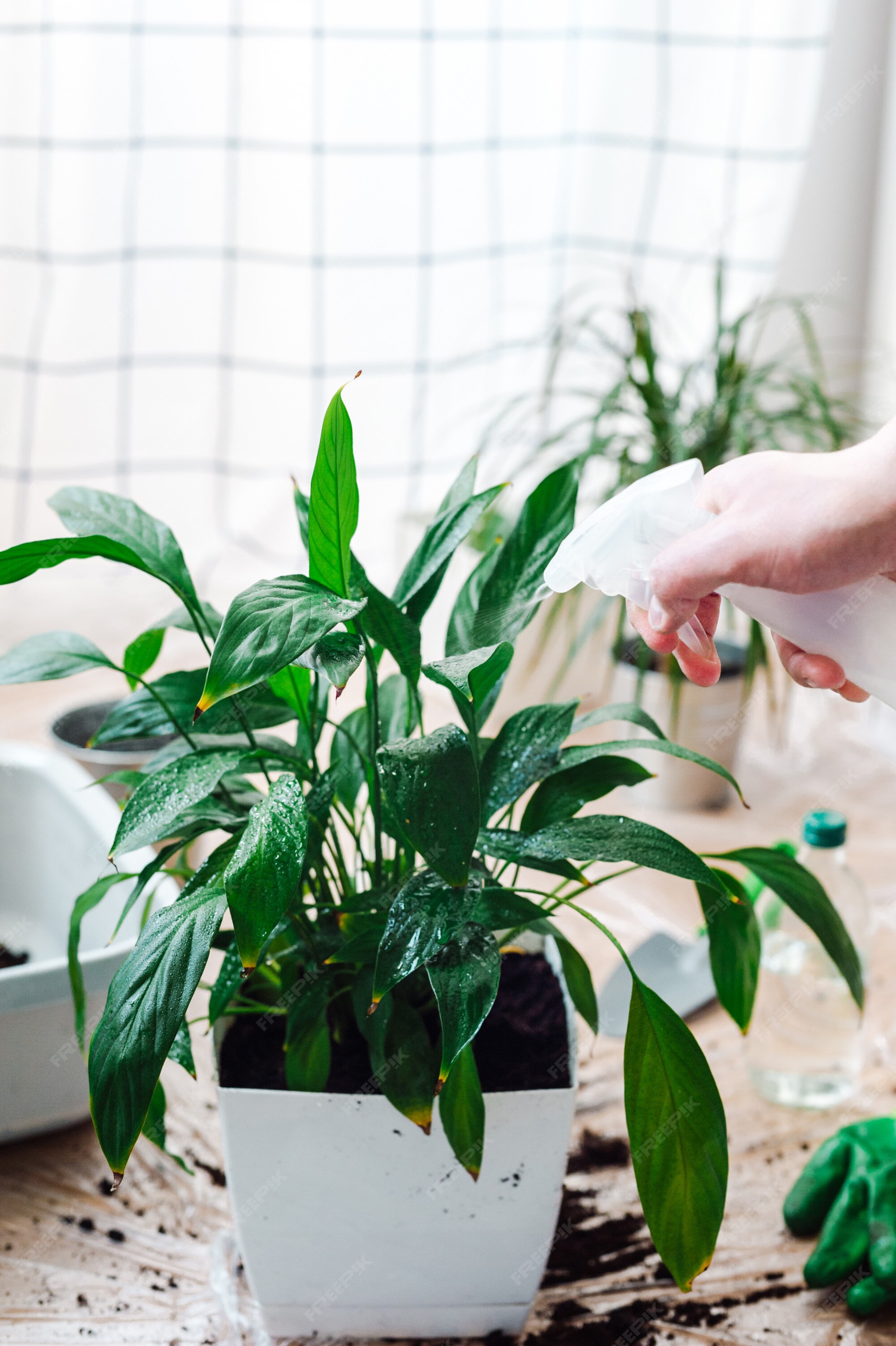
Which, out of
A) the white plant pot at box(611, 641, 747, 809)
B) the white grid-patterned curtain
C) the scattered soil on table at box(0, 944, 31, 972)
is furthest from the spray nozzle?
the white grid-patterned curtain

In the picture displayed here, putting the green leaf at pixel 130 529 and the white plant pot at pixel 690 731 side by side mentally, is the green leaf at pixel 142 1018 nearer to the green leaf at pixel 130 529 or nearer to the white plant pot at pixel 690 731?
the green leaf at pixel 130 529

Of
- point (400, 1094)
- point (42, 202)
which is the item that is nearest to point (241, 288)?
point (42, 202)

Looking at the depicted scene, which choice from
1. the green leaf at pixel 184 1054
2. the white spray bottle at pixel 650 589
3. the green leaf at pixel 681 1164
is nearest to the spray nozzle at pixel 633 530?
the white spray bottle at pixel 650 589

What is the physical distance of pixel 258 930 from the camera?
0.52 meters

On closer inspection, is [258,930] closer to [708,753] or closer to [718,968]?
[718,968]

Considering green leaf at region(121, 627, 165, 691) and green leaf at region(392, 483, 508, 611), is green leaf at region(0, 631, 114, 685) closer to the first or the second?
green leaf at region(121, 627, 165, 691)

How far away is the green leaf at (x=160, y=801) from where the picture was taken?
599 millimetres

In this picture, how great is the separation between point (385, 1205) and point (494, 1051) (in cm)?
10

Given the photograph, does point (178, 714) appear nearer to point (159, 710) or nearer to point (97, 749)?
point (159, 710)

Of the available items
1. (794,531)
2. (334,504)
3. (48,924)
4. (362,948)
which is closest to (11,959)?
(48,924)

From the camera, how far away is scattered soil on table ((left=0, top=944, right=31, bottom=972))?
36.8 inches

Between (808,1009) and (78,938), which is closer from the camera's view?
(78,938)

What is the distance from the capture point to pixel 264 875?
0.53 metres

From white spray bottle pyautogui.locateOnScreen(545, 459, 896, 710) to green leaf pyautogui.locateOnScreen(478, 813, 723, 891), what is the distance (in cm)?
12
